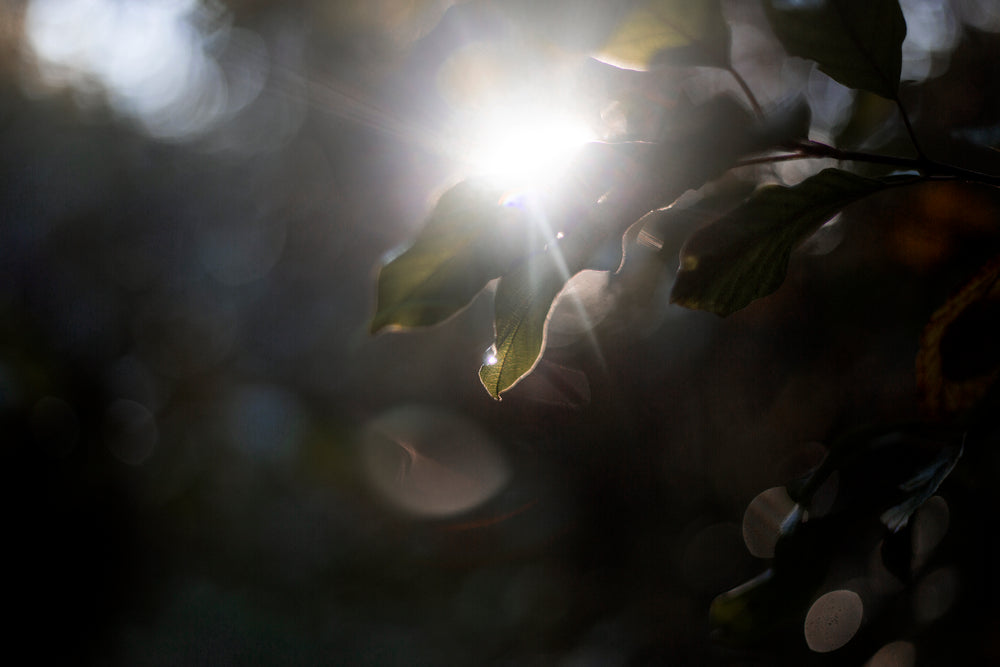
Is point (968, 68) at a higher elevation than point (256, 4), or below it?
below

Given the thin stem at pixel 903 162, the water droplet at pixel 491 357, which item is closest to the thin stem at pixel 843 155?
the thin stem at pixel 903 162

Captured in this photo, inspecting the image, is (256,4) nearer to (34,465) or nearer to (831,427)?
(34,465)

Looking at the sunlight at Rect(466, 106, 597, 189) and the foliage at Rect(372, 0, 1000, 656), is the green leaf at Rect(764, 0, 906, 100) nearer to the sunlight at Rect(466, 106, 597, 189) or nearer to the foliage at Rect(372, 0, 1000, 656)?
the foliage at Rect(372, 0, 1000, 656)

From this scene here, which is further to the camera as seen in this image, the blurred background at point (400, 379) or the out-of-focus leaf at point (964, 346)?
the blurred background at point (400, 379)

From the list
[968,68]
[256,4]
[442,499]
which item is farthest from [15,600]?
[968,68]

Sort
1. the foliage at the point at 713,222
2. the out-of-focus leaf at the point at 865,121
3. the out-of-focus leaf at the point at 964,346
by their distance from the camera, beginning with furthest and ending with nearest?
the out-of-focus leaf at the point at 865,121 < the out-of-focus leaf at the point at 964,346 < the foliage at the point at 713,222

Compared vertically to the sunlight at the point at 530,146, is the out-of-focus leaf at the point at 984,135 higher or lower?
lower

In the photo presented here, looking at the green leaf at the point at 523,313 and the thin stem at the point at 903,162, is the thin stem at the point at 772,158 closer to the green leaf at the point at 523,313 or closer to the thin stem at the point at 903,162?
the thin stem at the point at 903,162

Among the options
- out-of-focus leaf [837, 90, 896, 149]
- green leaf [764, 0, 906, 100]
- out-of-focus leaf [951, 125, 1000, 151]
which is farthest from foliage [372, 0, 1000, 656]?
out-of-focus leaf [837, 90, 896, 149]
